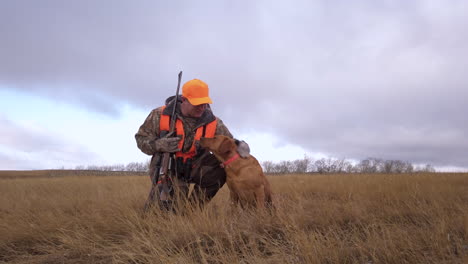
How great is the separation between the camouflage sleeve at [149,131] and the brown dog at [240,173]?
741 mm

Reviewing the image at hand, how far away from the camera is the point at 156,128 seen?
4441 millimetres

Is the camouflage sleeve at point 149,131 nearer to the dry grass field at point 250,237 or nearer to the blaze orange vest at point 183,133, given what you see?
the blaze orange vest at point 183,133

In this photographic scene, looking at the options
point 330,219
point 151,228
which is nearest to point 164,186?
point 151,228

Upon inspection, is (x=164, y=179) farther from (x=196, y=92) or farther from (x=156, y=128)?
(x=196, y=92)

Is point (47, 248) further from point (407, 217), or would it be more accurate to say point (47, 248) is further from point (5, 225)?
point (407, 217)

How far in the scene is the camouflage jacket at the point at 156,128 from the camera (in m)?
4.27

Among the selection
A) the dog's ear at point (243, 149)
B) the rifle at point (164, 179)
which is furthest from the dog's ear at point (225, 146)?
the rifle at point (164, 179)

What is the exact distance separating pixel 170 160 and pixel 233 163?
0.87 m

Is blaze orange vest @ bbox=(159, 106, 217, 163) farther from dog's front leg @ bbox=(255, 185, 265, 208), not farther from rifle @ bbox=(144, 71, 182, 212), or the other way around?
dog's front leg @ bbox=(255, 185, 265, 208)

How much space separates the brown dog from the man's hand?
0.40 meters

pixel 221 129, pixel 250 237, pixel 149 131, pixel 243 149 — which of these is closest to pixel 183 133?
pixel 149 131

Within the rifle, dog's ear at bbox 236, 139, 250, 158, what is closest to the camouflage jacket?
the rifle

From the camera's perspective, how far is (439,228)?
8.94 ft

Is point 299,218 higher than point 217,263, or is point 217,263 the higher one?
point 299,218
